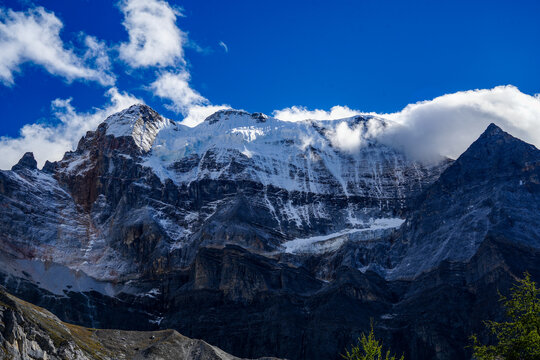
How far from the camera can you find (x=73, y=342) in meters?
116

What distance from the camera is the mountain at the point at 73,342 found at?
99.9m

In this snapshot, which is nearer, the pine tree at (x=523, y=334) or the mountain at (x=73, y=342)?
the pine tree at (x=523, y=334)

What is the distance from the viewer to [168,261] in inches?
7741

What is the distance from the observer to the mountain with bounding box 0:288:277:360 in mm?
99875

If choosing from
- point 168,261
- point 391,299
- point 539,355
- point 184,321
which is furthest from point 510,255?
point 539,355

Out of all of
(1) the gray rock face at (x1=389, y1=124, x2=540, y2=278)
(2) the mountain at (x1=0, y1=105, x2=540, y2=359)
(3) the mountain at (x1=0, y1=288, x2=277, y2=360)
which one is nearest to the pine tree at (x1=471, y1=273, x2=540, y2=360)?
(3) the mountain at (x1=0, y1=288, x2=277, y2=360)

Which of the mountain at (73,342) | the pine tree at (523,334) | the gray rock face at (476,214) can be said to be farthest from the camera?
the gray rock face at (476,214)

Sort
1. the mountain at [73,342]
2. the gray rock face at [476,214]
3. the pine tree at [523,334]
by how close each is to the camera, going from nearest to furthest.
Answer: the pine tree at [523,334]
the mountain at [73,342]
the gray rock face at [476,214]

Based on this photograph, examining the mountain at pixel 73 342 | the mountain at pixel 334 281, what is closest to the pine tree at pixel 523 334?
the mountain at pixel 73 342

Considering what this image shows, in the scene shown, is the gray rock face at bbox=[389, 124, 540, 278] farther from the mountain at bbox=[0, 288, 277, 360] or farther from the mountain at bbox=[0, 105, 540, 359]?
the mountain at bbox=[0, 288, 277, 360]

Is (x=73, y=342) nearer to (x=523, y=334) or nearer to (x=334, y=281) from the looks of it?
(x=334, y=281)

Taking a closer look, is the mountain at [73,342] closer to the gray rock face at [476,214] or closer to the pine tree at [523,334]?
the gray rock face at [476,214]

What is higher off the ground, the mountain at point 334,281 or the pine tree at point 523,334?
the mountain at point 334,281

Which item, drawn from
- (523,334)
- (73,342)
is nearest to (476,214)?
(73,342)
